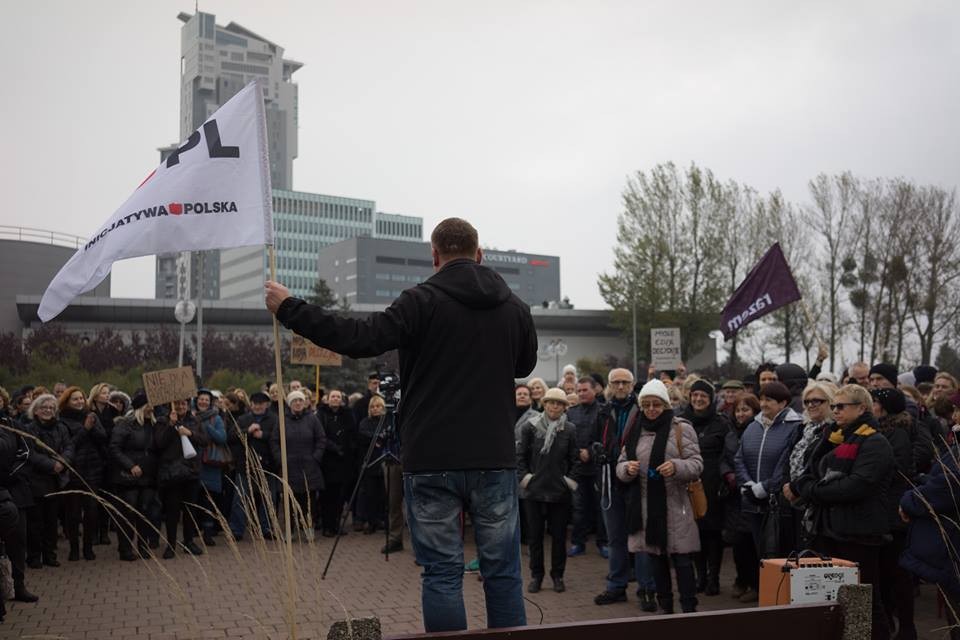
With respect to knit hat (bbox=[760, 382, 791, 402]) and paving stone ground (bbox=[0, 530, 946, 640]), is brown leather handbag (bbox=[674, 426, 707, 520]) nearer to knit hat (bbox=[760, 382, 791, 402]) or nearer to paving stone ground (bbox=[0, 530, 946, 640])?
knit hat (bbox=[760, 382, 791, 402])

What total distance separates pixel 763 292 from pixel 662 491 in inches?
294

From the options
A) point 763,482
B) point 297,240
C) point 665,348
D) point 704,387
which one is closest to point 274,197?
point 297,240

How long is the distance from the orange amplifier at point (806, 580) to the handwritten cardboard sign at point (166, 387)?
780cm

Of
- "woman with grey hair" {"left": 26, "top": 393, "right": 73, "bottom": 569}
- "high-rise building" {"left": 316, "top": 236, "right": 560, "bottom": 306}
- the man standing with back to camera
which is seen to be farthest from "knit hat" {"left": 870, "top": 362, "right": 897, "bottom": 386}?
"high-rise building" {"left": 316, "top": 236, "right": 560, "bottom": 306}

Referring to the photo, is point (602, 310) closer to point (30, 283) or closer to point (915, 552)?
point (30, 283)

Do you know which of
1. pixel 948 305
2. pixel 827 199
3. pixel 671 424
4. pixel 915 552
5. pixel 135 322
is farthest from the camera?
pixel 135 322

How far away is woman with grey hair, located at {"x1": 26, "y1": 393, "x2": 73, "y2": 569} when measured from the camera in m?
10.7

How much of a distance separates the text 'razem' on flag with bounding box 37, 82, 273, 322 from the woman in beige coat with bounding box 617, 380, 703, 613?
4.10m

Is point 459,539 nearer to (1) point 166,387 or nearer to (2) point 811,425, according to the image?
(2) point 811,425

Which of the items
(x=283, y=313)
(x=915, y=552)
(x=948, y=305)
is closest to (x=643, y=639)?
(x=283, y=313)

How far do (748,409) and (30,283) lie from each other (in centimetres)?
5086

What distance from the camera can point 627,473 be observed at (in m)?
7.97

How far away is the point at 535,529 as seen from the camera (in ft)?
31.6

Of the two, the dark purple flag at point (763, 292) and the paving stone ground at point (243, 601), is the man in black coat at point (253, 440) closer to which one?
the paving stone ground at point (243, 601)
